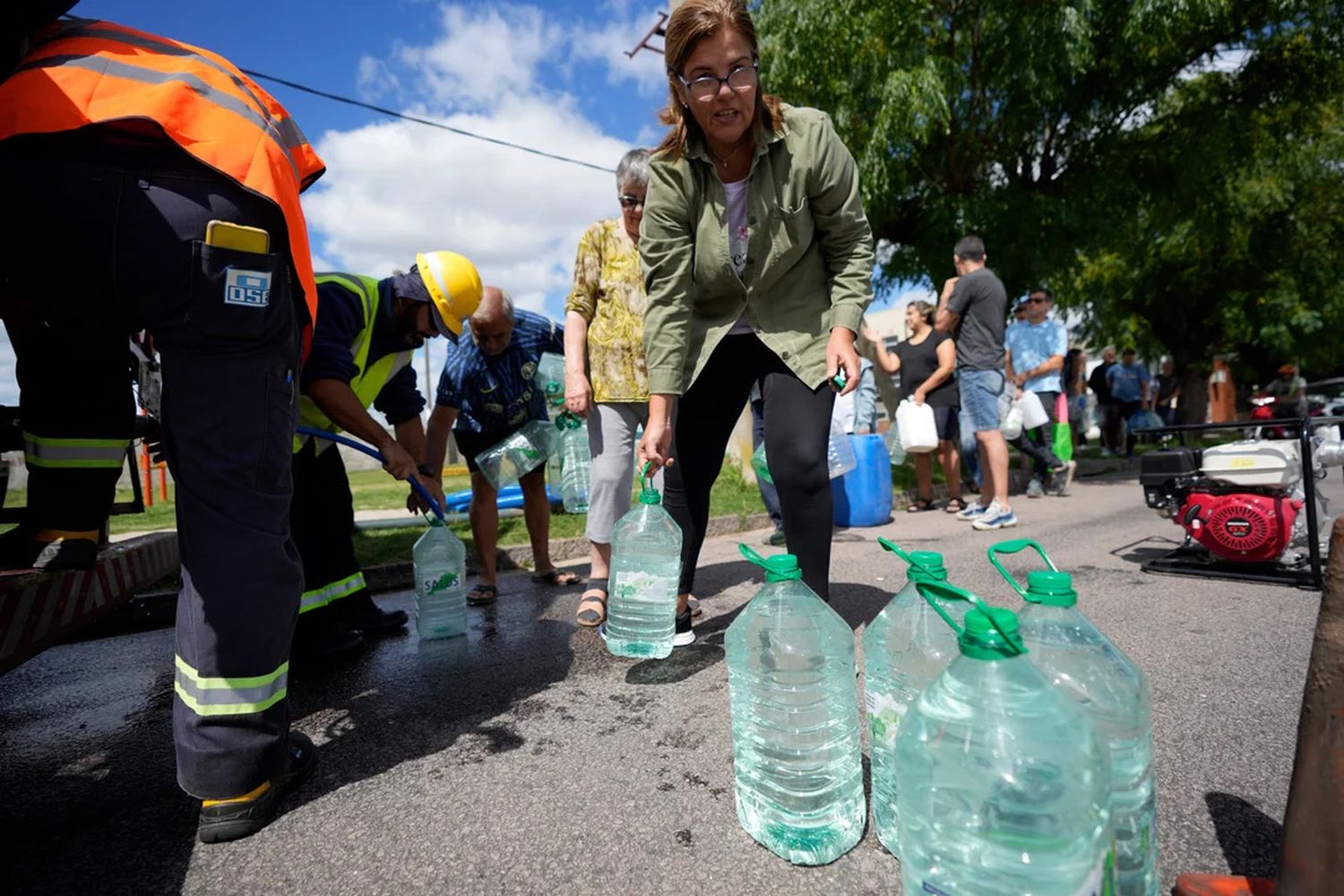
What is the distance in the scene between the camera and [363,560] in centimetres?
446

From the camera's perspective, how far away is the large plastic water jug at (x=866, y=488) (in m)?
6.04

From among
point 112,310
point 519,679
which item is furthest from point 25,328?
point 519,679

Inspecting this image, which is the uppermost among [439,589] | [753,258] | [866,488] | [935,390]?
[753,258]

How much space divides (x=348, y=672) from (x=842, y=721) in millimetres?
2040

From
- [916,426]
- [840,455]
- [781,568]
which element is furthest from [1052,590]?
[916,426]

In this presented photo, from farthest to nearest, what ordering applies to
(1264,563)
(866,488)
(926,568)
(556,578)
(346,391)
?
1. (866,488)
2. (556,578)
3. (1264,563)
4. (346,391)
5. (926,568)

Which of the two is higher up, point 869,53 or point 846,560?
point 869,53

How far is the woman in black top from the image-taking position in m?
6.51

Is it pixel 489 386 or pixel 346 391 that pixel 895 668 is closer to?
pixel 346 391

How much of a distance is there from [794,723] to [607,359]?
205 centimetres

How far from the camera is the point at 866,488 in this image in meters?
6.07

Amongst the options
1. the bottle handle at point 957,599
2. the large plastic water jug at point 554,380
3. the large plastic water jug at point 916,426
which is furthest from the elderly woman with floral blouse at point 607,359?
the large plastic water jug at point 916,426

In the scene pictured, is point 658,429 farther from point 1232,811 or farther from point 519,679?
point 1232,811

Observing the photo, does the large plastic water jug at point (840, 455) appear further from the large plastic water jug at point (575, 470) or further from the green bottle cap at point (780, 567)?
the green bottle cap at point (780, 567)
